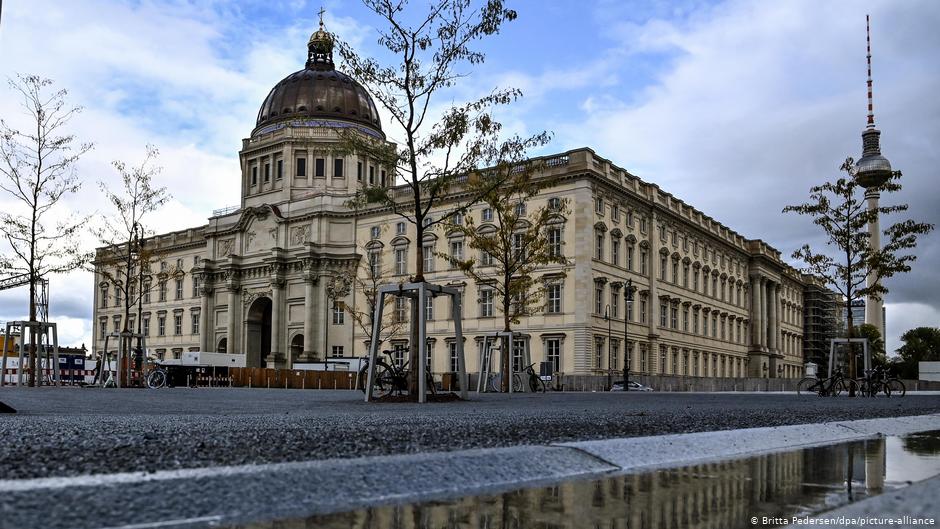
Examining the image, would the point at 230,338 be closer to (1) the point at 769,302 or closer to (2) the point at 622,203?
(2) the point at 622,203

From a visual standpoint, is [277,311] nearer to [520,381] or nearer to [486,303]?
[486,303]

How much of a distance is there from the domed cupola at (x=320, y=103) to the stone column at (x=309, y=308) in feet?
52.4

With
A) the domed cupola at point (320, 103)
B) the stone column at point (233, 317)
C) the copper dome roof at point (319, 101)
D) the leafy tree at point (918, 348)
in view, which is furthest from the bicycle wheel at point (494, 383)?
the leafy tree at point (918, 348)

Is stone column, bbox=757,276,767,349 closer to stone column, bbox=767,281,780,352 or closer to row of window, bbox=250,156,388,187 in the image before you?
stone column, bbox=767,281,780,352

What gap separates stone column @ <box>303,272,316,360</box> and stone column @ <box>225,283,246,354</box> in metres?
8.75

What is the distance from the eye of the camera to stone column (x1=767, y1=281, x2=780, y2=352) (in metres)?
90.8

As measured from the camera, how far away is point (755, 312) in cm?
8769

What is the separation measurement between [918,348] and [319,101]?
95.1 meters

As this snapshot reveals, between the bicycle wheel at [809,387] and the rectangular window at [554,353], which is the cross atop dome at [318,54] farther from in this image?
the bicycle wheel at [809,387]

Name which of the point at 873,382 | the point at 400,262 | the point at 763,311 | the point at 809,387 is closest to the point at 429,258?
the point at 400,262

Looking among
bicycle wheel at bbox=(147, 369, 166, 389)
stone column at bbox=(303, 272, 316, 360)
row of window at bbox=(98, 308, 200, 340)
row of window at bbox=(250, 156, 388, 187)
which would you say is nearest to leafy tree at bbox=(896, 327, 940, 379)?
row of window at bbox=(250, 156, 388, 187)

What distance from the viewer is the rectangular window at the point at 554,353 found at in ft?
190

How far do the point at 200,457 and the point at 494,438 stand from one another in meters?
2.04

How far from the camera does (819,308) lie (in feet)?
364
